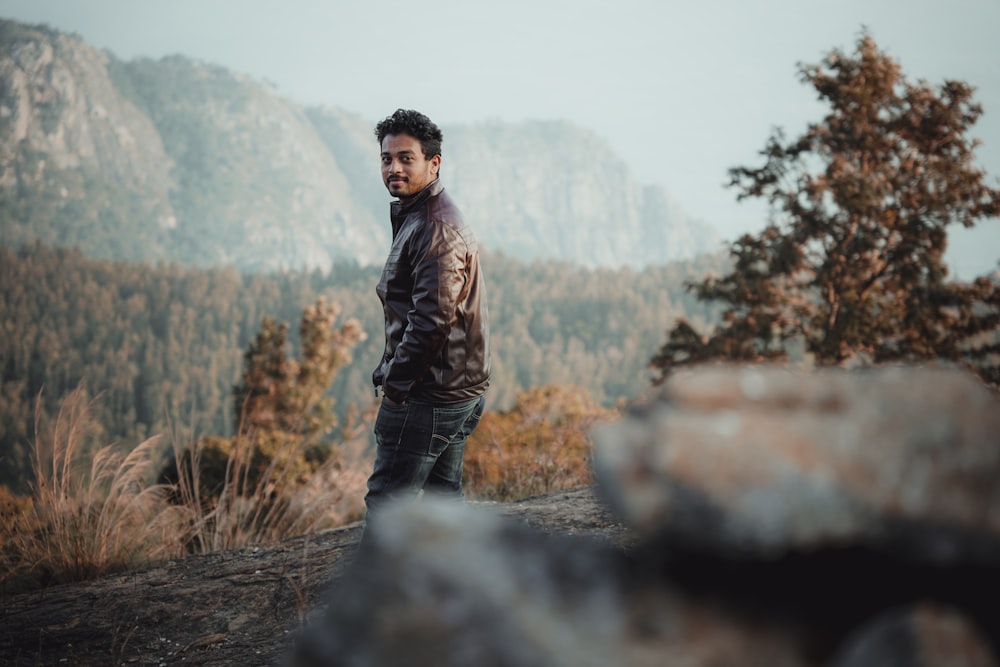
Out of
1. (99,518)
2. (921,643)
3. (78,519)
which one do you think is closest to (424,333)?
(921,643)

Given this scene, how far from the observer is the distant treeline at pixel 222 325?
8800cm

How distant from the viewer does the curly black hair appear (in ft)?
9.37

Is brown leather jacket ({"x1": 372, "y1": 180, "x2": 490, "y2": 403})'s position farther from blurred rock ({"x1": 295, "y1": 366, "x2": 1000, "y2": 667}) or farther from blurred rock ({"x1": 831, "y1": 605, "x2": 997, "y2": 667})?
blurred rock ({"x1": 831, "y1": 605, "x2": 997, "y2": 667})

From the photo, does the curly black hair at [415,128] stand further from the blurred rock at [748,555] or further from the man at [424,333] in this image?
the blurred rock at [748,555]

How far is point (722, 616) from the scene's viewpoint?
905 mm

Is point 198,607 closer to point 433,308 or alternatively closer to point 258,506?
point 258,506

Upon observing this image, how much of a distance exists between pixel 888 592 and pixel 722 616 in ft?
Result: 0.68

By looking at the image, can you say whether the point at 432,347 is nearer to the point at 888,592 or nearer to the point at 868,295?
the point at 888,592

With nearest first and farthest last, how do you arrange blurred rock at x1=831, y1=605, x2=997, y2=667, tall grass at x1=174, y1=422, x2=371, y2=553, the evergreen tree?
blurred rock at x1=831, y1=605, x2=997, y2=667 → tall grass at x1=174, y1=422, x2=371, y2=553 → the evergreen tree

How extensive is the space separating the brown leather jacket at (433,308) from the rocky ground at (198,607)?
0.82 metres

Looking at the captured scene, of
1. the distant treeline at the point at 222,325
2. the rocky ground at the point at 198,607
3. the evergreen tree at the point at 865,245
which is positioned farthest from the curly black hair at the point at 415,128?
the distant treeline at the point at 222,325

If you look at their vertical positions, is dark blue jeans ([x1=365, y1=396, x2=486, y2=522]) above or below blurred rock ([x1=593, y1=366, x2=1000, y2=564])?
below

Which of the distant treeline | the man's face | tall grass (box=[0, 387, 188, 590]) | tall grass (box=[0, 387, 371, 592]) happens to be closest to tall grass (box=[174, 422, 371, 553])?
tall grass (box=[0, 387, 371, 592])

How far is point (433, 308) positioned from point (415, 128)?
79 centimetres
